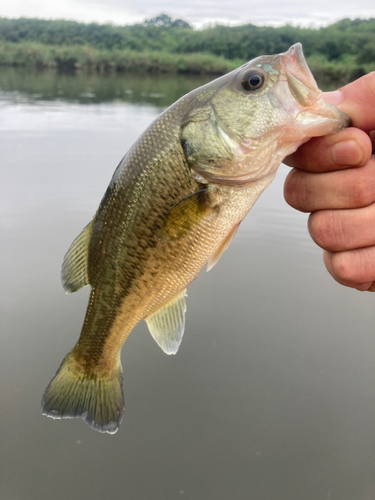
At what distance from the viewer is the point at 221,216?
5.33ft

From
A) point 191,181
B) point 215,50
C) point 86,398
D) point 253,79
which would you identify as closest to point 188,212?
point 191,181

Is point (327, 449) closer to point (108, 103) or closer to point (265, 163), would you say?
point (265, 163)

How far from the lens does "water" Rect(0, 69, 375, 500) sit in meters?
2.92

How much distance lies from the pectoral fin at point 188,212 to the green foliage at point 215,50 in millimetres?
27734

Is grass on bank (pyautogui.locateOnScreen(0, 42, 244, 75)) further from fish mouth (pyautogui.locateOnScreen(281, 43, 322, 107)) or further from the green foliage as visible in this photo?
fish mouth (pyautogui.locateOnScreen(281, 43, 322, 107))

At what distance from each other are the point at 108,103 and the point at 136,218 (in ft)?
58.5

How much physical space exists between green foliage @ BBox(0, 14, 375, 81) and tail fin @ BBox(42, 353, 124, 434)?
27.9 metres

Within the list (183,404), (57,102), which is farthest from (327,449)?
(57,102)

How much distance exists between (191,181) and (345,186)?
63 cm

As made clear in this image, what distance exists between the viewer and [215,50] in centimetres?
4244

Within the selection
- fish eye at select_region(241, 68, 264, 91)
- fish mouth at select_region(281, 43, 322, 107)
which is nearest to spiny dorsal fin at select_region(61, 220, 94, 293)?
fish eye at select_region(241, 68, 264, 91)

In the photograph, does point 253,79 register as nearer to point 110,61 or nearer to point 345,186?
point 345,186

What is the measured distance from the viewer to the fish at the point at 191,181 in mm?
1518

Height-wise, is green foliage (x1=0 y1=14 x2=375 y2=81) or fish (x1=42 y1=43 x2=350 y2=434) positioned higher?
green foliage (x1=0 y1=14 x2=375 y2=81)
